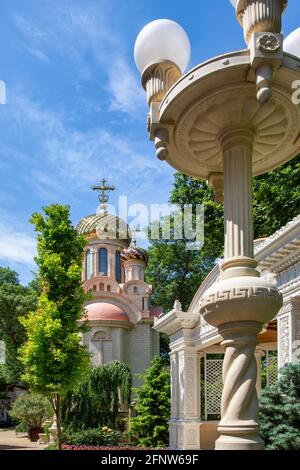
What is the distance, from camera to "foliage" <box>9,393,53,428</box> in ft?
78.8

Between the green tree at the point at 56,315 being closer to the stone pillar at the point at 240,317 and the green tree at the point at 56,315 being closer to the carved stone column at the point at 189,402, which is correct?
the carved stone column at the point at 189,402

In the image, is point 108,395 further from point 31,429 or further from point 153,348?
point 153,348

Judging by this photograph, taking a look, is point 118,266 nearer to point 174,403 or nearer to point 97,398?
point 97,398

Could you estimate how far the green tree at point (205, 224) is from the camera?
18781 mm

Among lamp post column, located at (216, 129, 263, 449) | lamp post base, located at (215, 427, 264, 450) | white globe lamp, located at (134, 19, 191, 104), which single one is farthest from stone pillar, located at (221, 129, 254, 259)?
lamp post base, located at (215, 427, 264, 450)

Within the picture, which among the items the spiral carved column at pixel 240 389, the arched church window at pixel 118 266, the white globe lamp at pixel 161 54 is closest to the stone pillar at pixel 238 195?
the spiral carved column at pixel 240 389

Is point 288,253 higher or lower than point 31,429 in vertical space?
higher

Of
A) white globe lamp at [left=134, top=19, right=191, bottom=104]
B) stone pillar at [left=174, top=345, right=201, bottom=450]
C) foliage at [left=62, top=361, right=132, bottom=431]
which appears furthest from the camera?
foliage at [left=62, top=361, right=132, bottom=431]

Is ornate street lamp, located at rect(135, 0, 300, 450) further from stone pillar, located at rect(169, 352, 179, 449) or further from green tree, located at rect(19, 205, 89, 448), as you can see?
stone pillar, located at rect(169, 352, 179, 449)

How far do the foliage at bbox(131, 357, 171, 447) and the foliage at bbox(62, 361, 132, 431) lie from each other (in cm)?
250

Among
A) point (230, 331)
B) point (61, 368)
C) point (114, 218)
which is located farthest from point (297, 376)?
point (114, 218)

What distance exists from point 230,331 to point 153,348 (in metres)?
27.9

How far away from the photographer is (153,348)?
31391 millimetres

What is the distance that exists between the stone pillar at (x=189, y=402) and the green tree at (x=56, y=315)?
2777 millimetres
